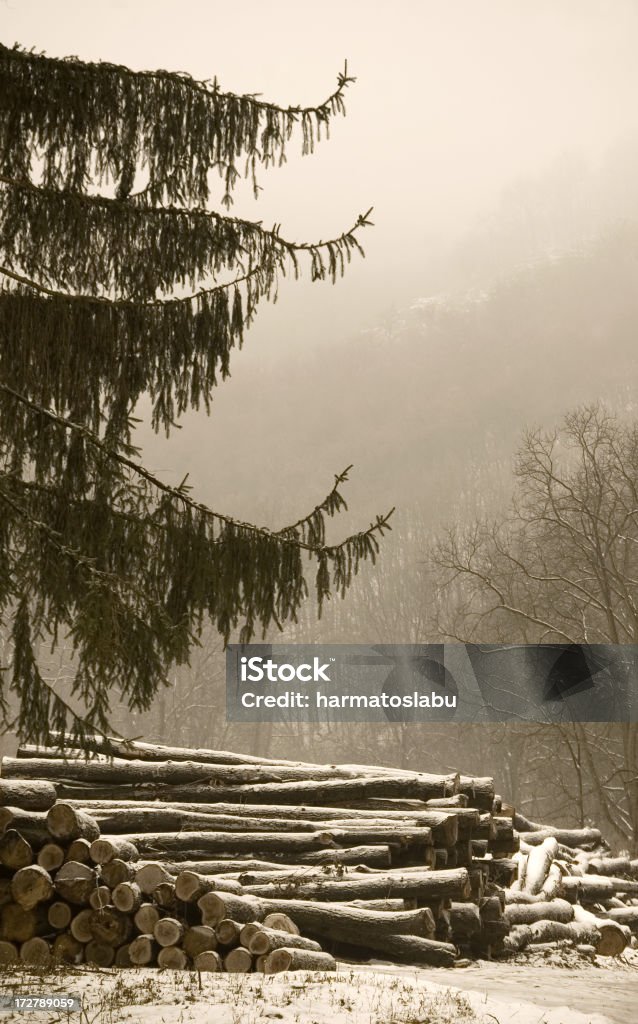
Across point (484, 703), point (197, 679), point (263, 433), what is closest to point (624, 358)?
point (263, 433)

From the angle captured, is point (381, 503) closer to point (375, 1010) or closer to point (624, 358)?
point (624, 358)

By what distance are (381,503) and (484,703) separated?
51103 millimetres

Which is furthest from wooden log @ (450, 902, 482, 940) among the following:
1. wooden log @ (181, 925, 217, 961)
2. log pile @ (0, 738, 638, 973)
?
wooden log @ (181, 925, 217, 961)

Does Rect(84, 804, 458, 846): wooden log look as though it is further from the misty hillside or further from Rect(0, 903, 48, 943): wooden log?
the misty hillside

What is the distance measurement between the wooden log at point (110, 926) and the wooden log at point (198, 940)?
51 cm

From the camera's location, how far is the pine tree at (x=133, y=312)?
249 inches

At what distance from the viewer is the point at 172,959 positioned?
25.9 ft

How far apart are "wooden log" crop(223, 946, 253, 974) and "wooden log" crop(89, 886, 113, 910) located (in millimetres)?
1100

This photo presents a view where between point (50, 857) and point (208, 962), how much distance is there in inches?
63.6

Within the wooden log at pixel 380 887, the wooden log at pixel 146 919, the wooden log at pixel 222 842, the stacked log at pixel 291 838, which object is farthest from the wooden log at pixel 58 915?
the wooden log at pixel 222 842

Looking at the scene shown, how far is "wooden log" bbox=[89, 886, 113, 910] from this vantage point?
8.08 metres

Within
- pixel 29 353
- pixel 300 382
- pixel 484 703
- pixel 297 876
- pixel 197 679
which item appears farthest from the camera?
pixel 300 382

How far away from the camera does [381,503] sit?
76.9 metres

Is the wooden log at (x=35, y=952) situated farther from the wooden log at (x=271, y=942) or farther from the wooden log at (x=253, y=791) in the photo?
the wooden log at (x=253, y=791)
